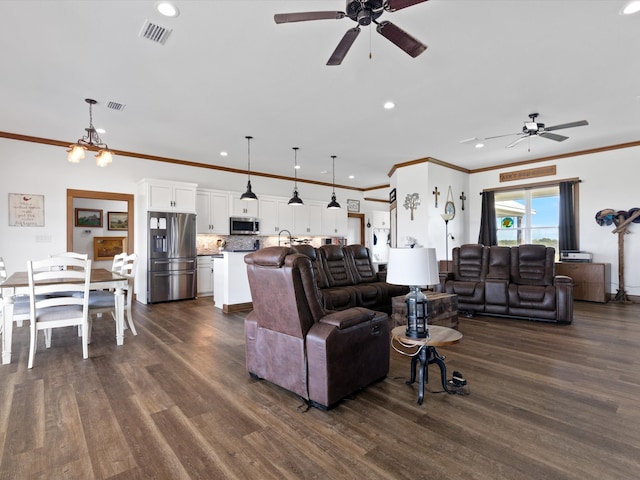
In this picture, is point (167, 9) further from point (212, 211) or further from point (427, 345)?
point (212, 211)

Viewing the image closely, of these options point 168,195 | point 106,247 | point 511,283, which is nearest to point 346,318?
point 511,283

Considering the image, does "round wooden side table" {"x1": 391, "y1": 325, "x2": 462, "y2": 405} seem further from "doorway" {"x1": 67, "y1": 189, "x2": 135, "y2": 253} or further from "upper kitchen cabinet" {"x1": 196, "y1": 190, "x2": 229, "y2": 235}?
"doorway" {"x1": 67, "y1": 189, "x2": 135, "y2": 253}

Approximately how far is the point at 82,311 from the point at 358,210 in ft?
27.3

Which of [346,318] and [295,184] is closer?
[346,318]

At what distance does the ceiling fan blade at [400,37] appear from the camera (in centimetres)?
212

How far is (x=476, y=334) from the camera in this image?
4.00 metres

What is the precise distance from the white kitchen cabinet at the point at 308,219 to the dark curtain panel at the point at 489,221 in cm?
416

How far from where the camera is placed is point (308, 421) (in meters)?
2.08

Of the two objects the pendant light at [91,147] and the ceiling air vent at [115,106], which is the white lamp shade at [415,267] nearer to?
the pendant light at [91,147]

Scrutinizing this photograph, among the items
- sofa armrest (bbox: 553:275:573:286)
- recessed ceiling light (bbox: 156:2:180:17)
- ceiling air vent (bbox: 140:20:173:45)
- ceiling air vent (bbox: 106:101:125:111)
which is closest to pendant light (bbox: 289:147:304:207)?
ceiling air vent (bbox: 106:101:125:111)

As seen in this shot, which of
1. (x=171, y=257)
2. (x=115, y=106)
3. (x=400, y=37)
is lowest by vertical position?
(x=171, y=257)

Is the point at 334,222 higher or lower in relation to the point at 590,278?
higher

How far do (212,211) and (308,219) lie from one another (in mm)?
2688

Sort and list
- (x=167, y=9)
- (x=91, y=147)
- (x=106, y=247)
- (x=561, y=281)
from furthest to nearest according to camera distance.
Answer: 1. (x=106, y=247)
2. (x=561, y=281)
3. (x=91, y=147)
4. (x=167, y=9)
